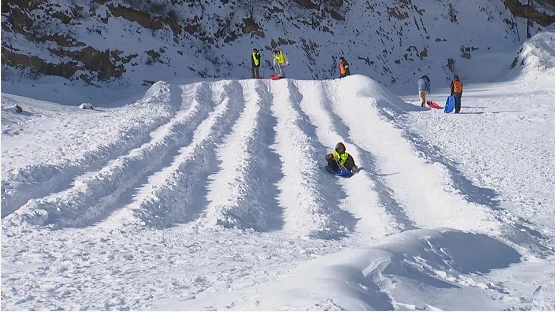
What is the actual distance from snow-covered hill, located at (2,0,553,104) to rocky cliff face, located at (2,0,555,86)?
5 centimetres

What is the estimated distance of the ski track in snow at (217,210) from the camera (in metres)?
5.50

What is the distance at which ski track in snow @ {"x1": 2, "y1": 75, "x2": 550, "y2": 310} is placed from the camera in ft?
18.0

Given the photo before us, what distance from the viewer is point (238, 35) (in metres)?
28.1

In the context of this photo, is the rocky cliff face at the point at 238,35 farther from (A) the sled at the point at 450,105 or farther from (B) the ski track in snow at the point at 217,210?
(A) the sled at the point at 450,105

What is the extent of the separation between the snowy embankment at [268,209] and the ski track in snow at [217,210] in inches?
1.2

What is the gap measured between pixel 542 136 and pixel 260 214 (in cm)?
861

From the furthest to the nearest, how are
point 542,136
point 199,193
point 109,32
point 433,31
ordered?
point 433,31
point 109,32
point 542,136
point 199,193

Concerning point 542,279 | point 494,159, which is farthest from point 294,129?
point 542,279

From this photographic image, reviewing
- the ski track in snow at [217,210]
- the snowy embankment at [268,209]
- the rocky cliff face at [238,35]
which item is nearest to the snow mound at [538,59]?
the rocky cliff face at [238,35]

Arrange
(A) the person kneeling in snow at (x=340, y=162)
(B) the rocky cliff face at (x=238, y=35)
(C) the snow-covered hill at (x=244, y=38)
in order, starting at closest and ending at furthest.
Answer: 1. (A) the person kneeling in snow at (x=340, y=162)
2. (C) the snow-covered hill at (x=244, y=38)
3. (B) the rocky cliff face at (x=238, y=35)

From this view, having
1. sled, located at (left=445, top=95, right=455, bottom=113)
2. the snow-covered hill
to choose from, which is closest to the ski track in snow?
sled, located at (left=445, top=95, right=455, bottom=113)

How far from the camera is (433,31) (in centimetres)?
3528

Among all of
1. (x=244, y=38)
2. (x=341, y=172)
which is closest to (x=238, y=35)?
(x=244, y=38)

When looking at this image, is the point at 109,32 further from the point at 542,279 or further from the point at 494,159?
the point at 542,279
